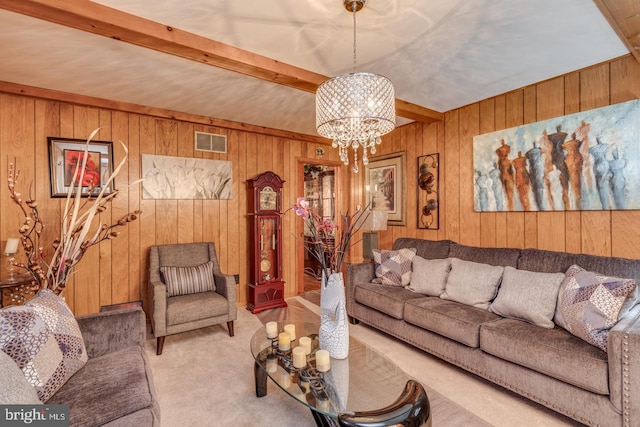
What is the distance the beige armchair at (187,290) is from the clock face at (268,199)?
82 centimetres

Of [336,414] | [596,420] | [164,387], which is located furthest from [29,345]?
[596,420]

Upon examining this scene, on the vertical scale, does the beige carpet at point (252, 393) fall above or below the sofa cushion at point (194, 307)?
below

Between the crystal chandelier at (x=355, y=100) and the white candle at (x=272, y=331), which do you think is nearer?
the crystal chandelier at (x=355, y=100)

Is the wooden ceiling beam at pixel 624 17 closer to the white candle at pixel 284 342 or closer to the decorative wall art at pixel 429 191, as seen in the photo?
the decorative wall art at pixel 429 191

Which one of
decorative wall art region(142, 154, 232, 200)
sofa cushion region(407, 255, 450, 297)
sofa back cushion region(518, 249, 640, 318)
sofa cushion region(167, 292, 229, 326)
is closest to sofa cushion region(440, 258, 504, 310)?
sofa cushion region(407, 255, 450, 297)

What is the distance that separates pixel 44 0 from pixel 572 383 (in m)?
3.54

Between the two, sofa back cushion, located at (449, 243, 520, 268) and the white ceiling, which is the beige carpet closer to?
sofa back cushion, located at (449, 243, 520, 268)

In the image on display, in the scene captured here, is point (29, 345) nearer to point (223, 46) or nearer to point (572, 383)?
point (223, 46)

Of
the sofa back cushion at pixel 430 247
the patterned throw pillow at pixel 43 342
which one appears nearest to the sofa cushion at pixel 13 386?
the patterned throw pillow at pixel 43 342

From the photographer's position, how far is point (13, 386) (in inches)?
42.0

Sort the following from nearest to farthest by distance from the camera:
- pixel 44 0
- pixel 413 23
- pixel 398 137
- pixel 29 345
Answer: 1. pixel 29 345
2. pixel 44 0
3. pixel 413 23
4. pixel 398 137

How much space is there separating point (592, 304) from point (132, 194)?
4.12m

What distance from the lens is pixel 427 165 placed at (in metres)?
3.82

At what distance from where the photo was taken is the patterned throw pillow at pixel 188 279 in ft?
10.0
